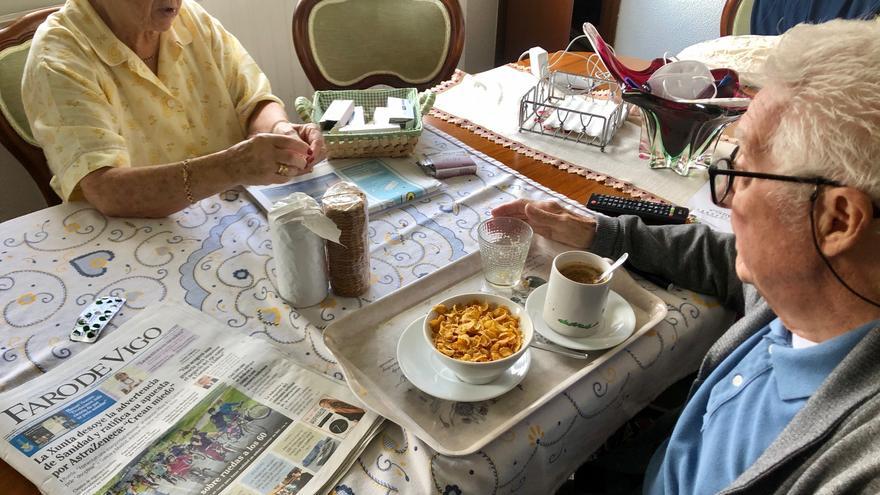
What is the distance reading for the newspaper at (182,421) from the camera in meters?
0.68

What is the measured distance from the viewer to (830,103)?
0.61m

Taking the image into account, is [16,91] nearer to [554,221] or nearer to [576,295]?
[554,221]

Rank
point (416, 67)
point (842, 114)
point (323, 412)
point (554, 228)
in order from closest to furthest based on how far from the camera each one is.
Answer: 1. point (842, 114)
2. point (323, 412)
3. point (554, 228)
4. point (416, 67)

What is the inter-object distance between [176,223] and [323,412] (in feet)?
2.04

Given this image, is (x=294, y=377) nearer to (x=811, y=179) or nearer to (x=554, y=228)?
(x=554, y=228)

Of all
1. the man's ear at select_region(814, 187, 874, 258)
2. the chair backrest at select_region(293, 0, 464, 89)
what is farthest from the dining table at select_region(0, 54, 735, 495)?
the chair backrest at select_region(293, 0, 464, 89)

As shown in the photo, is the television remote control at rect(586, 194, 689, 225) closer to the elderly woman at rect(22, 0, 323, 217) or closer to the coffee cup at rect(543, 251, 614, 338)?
the coffee cup at rect(543, 251, 614, 338)

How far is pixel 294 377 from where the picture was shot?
82cm

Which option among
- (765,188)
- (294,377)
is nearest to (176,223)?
(294,377)

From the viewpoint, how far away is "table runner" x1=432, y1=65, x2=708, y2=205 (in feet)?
4.47

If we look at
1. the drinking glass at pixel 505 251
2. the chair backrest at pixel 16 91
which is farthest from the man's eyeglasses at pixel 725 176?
the chair backrest at pixel 16 91

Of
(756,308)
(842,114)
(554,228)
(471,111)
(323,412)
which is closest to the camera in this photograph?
(842,114)

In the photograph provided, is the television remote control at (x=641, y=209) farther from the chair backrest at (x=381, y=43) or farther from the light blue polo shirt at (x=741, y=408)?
the chair backrest at (x=381, y=43)

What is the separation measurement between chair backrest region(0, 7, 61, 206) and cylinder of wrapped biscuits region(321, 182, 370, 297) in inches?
42.8
